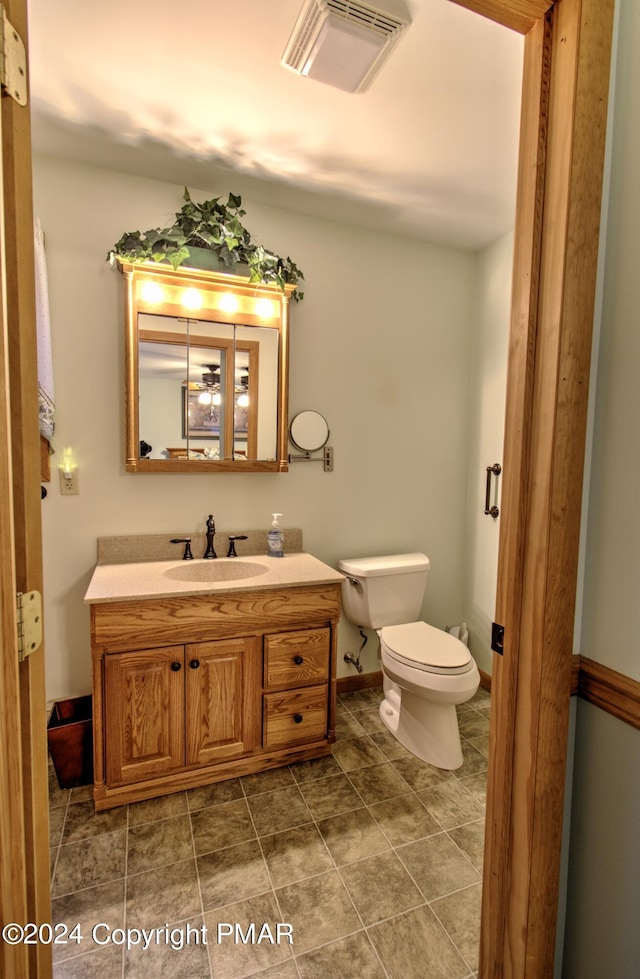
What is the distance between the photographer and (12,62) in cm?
70

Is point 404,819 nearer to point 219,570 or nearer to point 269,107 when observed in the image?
point 219,570

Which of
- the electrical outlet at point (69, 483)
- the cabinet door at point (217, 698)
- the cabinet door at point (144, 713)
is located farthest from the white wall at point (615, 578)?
the electrical outlet at point (69, 483)

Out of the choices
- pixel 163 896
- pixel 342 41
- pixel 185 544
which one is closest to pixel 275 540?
pixel 185 544

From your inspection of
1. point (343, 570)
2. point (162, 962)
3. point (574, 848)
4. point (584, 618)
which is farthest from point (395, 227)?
point (162, 962)

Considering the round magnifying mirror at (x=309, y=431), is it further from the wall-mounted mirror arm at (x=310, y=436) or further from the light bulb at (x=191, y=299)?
the light bulb at (x=191, y=299)

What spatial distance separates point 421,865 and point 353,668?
1.13 m

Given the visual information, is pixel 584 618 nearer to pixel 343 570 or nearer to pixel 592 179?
pixel 592 179

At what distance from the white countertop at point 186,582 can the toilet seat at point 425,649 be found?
1.44 ft

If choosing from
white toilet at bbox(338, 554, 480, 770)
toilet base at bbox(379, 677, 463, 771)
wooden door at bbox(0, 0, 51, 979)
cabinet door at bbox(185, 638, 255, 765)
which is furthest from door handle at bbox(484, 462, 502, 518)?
wooden door at bbox(0, 0, 51, 979)

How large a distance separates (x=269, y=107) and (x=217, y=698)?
2.16 metres

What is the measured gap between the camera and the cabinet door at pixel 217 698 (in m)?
1.82

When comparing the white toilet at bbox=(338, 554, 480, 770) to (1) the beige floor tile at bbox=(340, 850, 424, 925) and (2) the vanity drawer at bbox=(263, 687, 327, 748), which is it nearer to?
(2) the vanity drawer at bbox=(263, 687, 327, 748)

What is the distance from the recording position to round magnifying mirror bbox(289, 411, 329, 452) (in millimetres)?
2402

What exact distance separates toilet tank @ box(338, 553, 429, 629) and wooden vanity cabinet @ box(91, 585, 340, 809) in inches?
15.8
